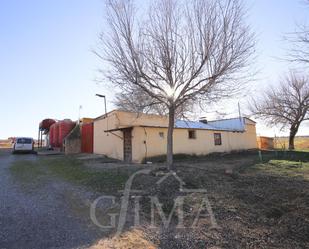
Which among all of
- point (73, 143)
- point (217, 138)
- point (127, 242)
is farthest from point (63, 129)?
point (127, 242)

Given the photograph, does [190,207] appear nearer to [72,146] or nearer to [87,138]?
[87,138]

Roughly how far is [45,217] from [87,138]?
740 inches

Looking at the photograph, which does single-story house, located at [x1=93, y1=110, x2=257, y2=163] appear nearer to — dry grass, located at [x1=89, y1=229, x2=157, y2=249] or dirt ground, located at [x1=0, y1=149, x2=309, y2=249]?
dirt ground, located at [x1=0, y1=149, x2=309, y2=249]

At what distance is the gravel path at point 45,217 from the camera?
182 inches

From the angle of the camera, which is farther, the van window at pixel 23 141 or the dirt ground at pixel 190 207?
the van window at pixel 23 141

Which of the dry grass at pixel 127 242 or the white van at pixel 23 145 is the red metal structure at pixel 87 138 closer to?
the white van at pixel 23 145

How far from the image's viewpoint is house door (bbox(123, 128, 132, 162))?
59.6 ft

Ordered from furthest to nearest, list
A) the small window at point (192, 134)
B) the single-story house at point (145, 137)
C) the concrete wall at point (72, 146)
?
1. the concrete wall at point (72, 146)
2. the small window at point (192, 134)
3. the single-story house at point (145, 137)

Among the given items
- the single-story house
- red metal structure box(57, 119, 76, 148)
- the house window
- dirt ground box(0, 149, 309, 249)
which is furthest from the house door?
red metal structure box(57, 119, 76, 148)

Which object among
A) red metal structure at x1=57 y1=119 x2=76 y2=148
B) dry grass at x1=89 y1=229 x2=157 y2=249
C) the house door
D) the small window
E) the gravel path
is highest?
red metal structure at x1=57 y1=119 x2=76 y2=148

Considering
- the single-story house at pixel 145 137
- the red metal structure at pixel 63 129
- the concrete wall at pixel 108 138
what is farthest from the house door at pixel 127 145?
the red metal structure at pixel 63 129

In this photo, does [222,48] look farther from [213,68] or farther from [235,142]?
[235,142]

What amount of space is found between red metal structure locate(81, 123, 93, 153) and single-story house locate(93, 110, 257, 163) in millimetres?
822

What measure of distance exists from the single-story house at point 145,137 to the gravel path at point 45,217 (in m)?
8.43
